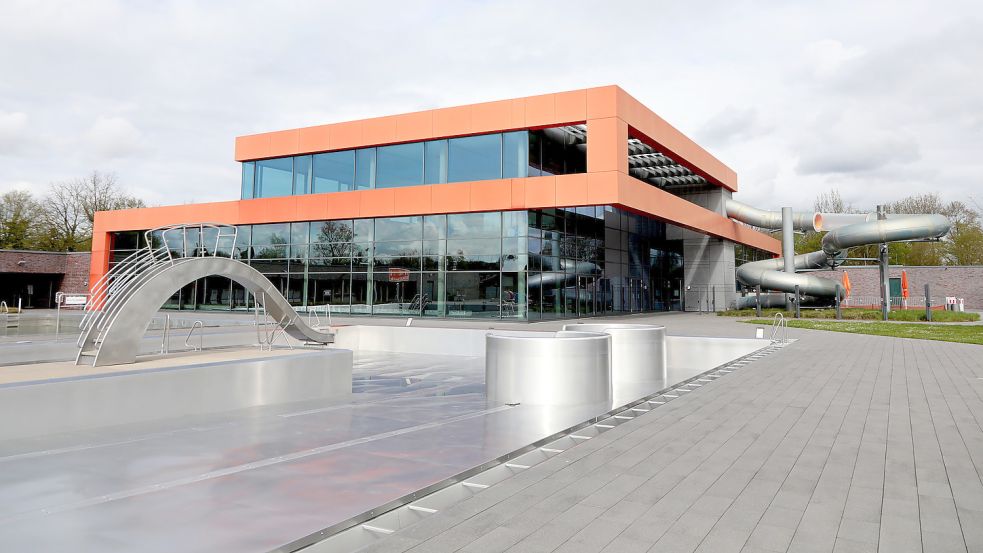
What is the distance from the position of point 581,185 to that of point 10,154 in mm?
94367

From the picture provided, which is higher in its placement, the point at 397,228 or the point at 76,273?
the point at 397,228

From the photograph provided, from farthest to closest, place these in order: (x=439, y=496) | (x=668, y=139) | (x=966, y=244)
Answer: (x=966, y=244)
(x=668, y=139)
(x=439, y=496)

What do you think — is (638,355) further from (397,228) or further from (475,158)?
(397,228)

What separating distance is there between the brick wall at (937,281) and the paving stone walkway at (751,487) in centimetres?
4677

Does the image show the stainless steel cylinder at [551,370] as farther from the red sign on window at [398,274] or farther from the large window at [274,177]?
the large window at [274,177]

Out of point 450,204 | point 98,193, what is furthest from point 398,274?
point 98,193

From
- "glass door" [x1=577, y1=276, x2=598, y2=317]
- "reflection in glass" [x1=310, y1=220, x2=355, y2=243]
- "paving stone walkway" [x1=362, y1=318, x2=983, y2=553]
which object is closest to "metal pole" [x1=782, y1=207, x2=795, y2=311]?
"glass door" [x1=577, y1=276, x2=598, y2=317]

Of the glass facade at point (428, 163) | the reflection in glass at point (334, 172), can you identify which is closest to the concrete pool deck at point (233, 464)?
the glass facade at point (428, 163)

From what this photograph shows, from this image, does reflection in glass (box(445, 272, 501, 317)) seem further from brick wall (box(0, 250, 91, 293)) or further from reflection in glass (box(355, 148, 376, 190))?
brick wall (box(0, 250, 91, 293))

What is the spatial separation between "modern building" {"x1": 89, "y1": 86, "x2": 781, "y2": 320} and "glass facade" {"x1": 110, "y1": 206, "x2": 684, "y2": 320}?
0.23 feet

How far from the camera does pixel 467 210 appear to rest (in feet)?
85.8

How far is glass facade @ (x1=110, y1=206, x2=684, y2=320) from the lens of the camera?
2567cm

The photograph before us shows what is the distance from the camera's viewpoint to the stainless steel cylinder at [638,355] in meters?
11.7

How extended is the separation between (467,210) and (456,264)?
2657mm
